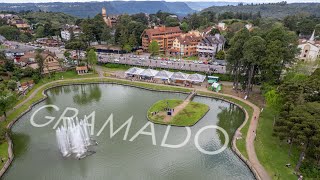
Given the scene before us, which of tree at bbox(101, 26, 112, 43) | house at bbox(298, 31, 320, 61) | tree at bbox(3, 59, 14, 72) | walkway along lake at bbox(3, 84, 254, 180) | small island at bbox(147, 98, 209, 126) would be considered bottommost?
walkway along lake at bbox(3, 84, 254, 180)

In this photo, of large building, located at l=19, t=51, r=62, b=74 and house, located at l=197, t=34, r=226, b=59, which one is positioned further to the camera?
house, located at l=197, t=34, r=226, b=59

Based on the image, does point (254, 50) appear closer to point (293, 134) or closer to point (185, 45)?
point (293, 134)

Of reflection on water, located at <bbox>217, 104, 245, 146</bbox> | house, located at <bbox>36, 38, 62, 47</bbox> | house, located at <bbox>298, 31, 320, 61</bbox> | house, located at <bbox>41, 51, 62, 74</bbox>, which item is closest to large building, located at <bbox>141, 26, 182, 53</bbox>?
house, located at <bbox>41, 51, 62, 74</bbox>

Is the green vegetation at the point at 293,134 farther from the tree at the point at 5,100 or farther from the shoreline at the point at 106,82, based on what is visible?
the tree at the point at 5,100

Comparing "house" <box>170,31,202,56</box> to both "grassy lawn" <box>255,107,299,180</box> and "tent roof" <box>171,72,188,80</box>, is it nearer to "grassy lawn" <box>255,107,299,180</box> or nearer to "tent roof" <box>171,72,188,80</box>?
"tent roof" <box>171,72,188,80</box>

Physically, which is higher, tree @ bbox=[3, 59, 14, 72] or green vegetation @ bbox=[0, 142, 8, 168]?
tree @ bbox=[3, 59, 14, 72]

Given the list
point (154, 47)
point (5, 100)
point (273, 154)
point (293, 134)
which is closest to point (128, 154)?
point (273, 154)

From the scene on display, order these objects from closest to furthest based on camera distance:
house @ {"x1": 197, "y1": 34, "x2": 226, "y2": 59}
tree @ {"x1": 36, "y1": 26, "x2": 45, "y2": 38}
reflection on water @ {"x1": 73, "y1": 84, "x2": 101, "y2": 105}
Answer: reflection on water @ {"x1": 73, "y1": 84, "x2": 101, "y2": 105} → house @ {"x1": 197, "y1": 34, "x2": 226, "y2": 59} → tree @ {"x1": 36, "y1": 26, "x2": 45, "y2": 38}
